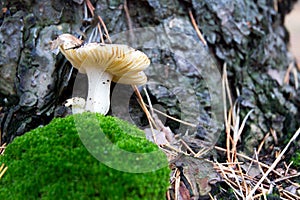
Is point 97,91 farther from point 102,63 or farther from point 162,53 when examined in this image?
point 162,53

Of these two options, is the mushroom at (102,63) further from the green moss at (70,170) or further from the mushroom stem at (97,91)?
the green moss at (70,170)

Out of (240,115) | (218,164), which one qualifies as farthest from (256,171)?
(240,115)

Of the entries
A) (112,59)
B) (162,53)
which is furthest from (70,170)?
(162,53)

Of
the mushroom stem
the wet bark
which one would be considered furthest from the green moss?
the wet bark

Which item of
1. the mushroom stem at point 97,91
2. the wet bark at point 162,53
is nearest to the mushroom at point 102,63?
the mushroom stem at point 97,91

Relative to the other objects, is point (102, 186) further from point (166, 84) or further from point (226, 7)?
point (226, 7)

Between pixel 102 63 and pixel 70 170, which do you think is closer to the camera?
pixel 70 170

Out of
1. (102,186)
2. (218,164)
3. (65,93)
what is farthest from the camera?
(65,93)
